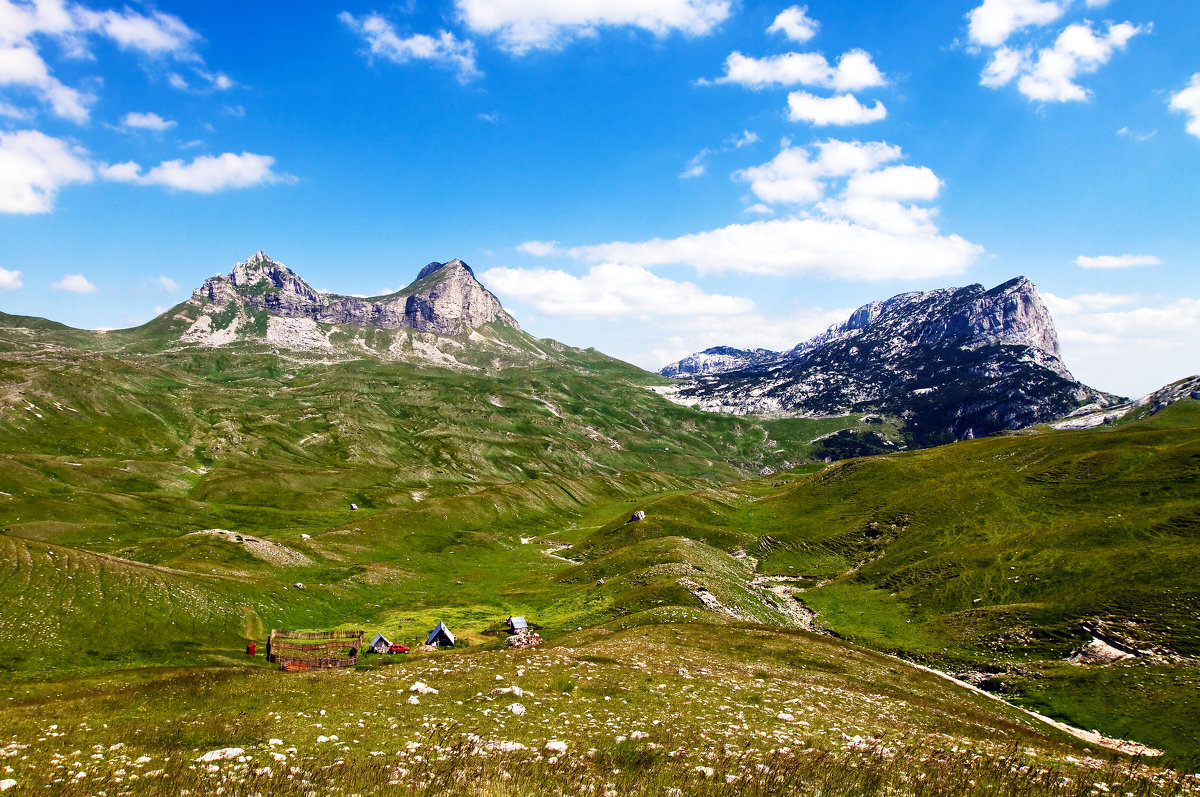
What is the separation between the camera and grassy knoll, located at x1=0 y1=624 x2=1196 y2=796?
13.7 meters

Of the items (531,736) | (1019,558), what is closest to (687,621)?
(531,736)

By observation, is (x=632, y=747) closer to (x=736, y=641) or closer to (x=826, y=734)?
(x=826, y=734)

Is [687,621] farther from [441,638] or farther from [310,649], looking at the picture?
[310,649]

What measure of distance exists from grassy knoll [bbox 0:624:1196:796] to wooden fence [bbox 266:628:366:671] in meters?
14.2

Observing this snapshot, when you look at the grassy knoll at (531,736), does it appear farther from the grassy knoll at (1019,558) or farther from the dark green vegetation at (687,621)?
the grassy knoll at (1019,558)

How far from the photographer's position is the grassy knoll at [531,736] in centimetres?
1367

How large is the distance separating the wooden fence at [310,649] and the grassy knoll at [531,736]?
14159 mm

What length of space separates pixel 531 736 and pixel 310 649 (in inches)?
2000

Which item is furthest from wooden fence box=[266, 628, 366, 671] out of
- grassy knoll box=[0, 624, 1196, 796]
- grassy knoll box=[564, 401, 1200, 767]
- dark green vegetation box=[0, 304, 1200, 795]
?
grassy knoll box=[564, 401, 1200, 767]

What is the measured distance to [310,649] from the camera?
5878cm

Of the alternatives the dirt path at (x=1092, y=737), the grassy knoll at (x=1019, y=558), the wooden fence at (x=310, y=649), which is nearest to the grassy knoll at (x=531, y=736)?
the dirt path at (x=1092, y=737)

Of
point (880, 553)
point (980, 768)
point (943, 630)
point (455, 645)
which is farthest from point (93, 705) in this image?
point (880, 553)

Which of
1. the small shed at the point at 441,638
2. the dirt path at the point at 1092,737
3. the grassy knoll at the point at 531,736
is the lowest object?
the small shed at the point at 441,638

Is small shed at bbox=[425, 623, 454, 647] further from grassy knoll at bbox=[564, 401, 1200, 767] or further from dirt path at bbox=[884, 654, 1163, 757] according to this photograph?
dirt path at bbox=[884, 654, 1163, 757]
